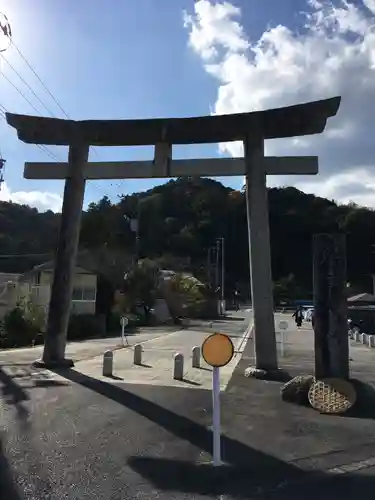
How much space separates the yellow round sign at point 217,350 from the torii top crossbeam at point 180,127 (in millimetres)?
9011

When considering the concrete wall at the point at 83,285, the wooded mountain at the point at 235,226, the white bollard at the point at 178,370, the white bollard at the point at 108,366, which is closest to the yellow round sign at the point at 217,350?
the white bollard at the point at 178,370

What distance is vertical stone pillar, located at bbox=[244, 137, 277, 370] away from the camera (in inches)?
525

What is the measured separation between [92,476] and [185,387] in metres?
6.31

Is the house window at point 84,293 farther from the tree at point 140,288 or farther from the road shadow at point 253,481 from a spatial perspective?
the road shadow at point 253,481

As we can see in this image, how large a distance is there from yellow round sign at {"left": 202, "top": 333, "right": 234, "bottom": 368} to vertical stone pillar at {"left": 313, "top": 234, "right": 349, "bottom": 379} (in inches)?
184

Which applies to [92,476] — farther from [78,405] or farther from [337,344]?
[337,344]

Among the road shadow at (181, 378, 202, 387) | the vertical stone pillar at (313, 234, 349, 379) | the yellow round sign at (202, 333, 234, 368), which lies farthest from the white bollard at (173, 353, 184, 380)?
the yellow round sign at (202, 333, 234, 368)

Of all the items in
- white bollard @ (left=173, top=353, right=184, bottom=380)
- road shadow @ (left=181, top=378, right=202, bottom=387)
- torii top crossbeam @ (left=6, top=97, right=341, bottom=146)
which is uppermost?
torii top crossbeam @ (left=6, top=97, right=341, bottom=146)

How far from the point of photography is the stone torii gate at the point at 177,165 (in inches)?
531

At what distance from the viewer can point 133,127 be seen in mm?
14570

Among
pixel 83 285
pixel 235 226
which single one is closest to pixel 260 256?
pixel 83 285

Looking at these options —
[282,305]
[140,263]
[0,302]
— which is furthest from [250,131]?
[282,305]

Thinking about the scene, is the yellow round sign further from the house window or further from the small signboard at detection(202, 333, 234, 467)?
the house window

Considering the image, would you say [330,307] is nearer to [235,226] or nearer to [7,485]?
[7,485]
